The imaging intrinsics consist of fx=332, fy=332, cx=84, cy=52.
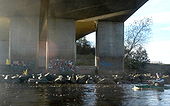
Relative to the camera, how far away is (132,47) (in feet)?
253

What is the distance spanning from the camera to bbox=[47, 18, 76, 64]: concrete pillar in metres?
50.5

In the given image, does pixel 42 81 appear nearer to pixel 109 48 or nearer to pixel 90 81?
pixel 90 81

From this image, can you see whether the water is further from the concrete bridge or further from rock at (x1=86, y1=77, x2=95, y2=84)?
the concrete bridge

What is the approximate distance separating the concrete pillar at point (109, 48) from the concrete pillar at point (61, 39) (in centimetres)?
615

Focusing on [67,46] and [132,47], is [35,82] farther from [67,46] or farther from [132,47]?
[132,47]

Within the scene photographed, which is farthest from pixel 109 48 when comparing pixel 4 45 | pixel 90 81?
pixel 4 45

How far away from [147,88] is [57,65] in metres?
20.4

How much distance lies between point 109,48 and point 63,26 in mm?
9322

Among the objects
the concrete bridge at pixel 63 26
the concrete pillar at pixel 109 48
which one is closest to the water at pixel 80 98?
the concrete bridge at pixel 63 26

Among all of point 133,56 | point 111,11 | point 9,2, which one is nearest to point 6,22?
point 9,2

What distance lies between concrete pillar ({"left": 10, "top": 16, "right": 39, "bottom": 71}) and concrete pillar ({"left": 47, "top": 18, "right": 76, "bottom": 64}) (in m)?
2.23

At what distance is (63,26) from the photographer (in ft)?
170

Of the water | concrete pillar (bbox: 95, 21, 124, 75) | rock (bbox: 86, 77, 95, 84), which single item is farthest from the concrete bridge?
the water

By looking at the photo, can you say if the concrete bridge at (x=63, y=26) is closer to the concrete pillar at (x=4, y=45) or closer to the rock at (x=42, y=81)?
the rock at (x=42, y=81)
